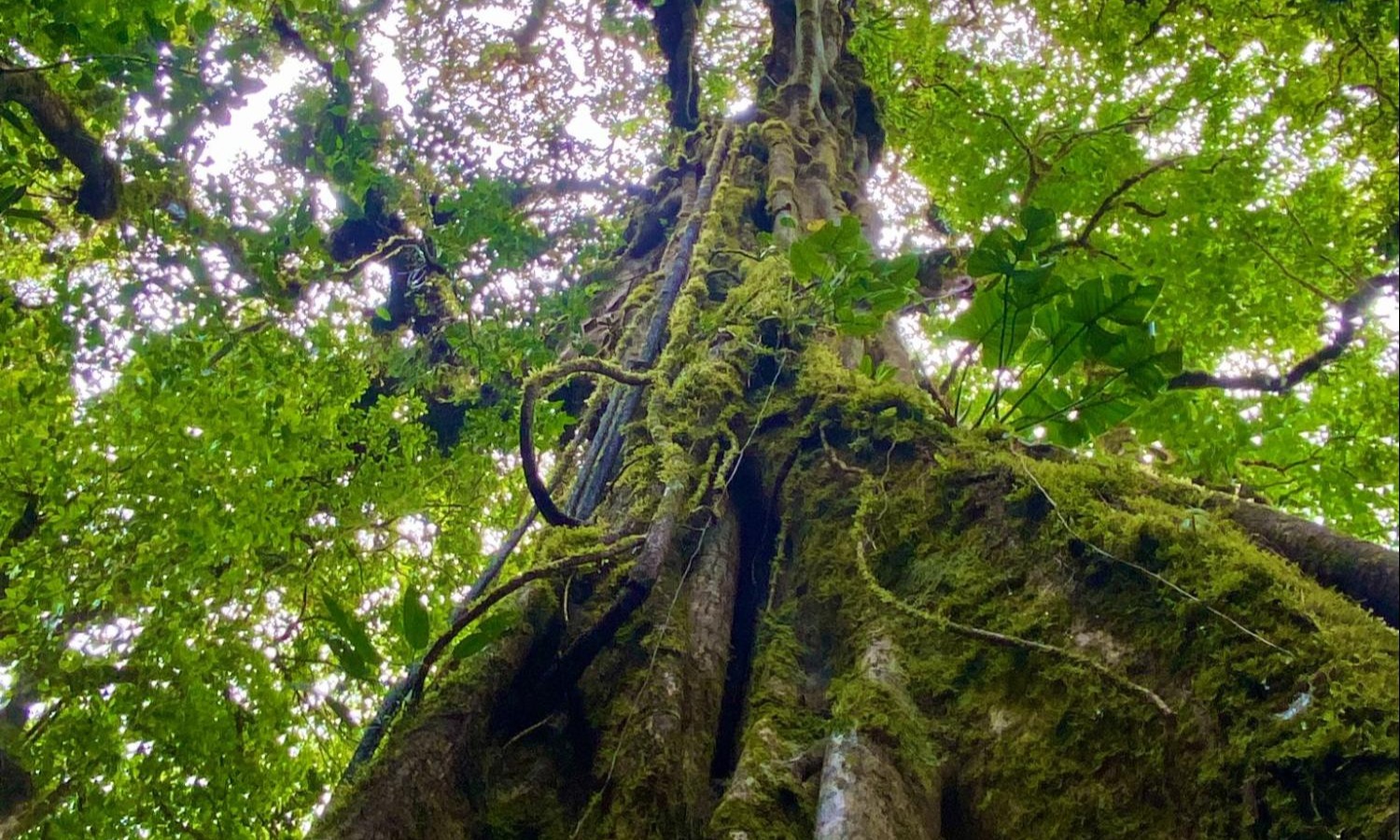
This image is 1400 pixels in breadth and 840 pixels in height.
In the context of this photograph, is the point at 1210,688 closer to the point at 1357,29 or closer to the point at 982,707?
the point at 982,707

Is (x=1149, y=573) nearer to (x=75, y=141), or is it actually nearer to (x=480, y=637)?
(x=480, y=637)

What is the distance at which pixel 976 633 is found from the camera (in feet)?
6.26

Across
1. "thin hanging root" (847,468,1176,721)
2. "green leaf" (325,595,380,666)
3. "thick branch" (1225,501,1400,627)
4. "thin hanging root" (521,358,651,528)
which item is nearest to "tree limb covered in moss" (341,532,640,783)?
"green leaf" (325,595,380,666)

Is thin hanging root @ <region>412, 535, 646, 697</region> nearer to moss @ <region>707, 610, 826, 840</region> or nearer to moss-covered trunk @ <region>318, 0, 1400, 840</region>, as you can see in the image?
moss-covered trunk @ <region>318, 0, 1400, 840</region>

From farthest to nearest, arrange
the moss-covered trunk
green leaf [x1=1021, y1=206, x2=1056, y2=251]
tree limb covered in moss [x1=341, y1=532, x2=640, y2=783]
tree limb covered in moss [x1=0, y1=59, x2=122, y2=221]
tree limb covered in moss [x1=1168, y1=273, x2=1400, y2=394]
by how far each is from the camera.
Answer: tree limb covered in moss [x1=1168, y1=273, x2=1400, y2=394]
tree limb covered in moss [x1=0, y1=59, x2=122, y2=221]
green leaf [x1=1021, y1=206, x2=1056, y2=251]
tree limb covered in moss [x1=341, y1=532, x2=640, y2=783]
the moss-covered trunk

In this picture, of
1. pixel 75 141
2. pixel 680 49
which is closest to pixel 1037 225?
pixel 680 49

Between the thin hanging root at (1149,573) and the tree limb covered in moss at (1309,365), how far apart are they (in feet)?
10.4

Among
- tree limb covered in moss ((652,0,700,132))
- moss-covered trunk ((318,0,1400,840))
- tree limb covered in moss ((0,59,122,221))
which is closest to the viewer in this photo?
moss-covered trunk ((318,0,1400,840))

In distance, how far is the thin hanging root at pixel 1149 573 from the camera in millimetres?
1472

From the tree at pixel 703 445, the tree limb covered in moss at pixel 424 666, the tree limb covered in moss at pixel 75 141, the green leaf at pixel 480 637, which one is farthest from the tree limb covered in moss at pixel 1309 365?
the tree limb covered in moss at pixel 75 141

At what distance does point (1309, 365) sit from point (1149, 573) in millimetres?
4325

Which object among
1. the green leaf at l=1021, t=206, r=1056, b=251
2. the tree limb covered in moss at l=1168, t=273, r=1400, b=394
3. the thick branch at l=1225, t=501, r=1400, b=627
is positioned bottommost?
the thick branch at l=1225, t=501, r=1400, b=627

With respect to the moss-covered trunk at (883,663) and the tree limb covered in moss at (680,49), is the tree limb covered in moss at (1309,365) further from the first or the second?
the tree limb covered in moss at (680,49)

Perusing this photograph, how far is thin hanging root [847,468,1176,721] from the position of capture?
1573mm
